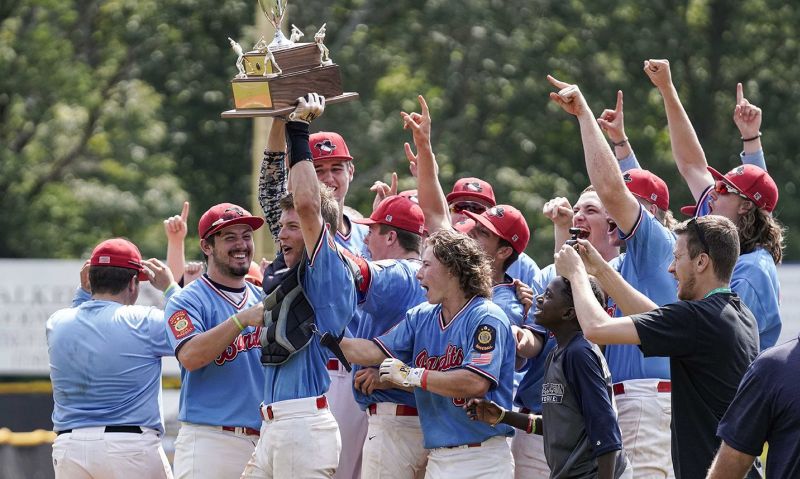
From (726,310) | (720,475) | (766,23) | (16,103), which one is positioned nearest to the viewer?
(720,475)

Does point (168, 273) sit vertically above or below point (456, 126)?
above

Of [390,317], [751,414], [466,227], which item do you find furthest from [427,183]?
[751,414]

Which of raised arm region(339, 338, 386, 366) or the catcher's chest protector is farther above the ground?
the catcher's chest protector

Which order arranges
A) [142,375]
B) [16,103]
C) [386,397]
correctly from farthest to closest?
[16,103], [142,375], [386,397]

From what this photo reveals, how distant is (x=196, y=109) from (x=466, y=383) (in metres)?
20.6

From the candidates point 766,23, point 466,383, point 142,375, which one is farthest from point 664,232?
point 766,23

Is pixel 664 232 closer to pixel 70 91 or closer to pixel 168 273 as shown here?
pixel 168 273

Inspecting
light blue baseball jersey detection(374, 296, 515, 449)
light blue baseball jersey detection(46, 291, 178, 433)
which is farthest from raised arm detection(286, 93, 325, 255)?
light blue baseball jersey detection(46, 291, 178, 433)

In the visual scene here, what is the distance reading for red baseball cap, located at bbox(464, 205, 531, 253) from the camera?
766 centimetres

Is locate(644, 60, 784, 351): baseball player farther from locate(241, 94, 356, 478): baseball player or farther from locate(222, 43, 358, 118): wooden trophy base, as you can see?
locate(241, 94, 356, 478): baseball player

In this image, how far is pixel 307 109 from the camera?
22.4ft

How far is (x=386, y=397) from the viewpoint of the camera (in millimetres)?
7477

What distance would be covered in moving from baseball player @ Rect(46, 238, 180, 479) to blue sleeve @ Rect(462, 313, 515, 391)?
86.8 inches

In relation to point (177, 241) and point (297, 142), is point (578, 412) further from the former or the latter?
point (177, 241)
